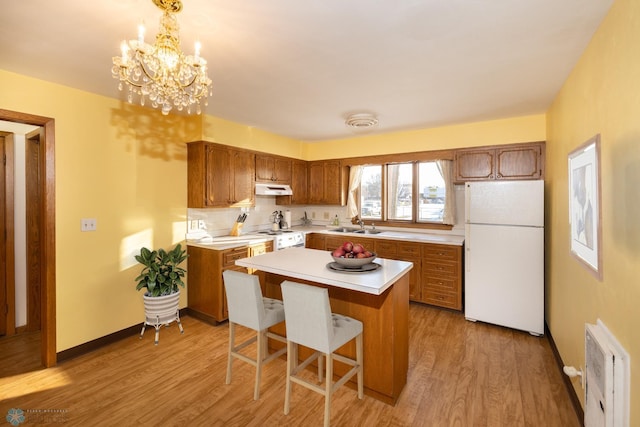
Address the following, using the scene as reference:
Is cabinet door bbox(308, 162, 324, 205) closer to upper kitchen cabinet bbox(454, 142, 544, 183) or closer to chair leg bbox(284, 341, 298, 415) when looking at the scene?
upper kitchen cabinet bbox(454, 142, 544, 183)

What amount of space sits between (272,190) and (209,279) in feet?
5.48

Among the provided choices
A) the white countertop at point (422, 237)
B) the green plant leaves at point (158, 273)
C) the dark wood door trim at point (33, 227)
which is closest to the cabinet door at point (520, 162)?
the white countertop at point (422, 237)

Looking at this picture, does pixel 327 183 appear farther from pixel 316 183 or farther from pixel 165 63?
pixel 165 63

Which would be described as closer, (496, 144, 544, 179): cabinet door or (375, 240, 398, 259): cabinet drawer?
(496, 144, 544, 179): cabinet door

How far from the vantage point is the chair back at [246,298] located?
2.07 m

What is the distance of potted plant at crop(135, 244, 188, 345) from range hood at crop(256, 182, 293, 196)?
1576mm

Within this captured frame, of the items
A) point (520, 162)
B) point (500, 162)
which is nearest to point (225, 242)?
point (500, 162)

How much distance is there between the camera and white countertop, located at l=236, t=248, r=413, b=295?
180cm

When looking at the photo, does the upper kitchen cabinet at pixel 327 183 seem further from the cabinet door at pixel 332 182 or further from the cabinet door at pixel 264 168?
the cabinet door at pixel 264 168

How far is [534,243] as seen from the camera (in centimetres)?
306

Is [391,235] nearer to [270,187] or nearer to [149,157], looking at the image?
[270,187]

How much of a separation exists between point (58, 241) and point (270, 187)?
2.56 metres

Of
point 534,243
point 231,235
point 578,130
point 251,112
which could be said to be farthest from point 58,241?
point 534,243

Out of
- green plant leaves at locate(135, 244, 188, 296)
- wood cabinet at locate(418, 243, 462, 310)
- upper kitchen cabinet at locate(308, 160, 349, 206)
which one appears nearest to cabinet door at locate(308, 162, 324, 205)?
upper kitchen cabinet at locate(308, 160, 349, 206)
